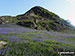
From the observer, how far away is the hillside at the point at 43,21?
45.2 meters

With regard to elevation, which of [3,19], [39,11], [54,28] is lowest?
[54,28]

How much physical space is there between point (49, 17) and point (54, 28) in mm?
15588

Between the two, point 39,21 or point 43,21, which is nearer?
point 39,21

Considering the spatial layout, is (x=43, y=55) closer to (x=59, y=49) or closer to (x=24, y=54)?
(x=24, y=54)

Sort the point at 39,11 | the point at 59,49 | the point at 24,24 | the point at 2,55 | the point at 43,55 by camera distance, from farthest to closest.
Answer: the point at 39,11 < the point at 24,24 < the point at 59,49 < the point at 43,55 < the point at 2,55

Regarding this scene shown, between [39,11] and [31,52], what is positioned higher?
[39,11]

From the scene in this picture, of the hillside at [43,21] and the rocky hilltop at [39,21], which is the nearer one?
the rocky hilltop at [39,21]

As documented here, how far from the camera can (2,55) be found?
8227mm

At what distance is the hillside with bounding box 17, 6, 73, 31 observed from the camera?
45.2m

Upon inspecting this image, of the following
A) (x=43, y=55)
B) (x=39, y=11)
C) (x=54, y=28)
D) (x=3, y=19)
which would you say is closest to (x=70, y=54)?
(x=43, y=55)

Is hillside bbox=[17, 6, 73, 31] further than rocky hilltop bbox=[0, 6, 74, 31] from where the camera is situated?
Yes

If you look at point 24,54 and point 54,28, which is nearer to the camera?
point 24,54

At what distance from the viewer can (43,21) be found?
54344mm

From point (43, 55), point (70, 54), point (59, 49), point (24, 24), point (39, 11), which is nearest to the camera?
point (43, 55)
